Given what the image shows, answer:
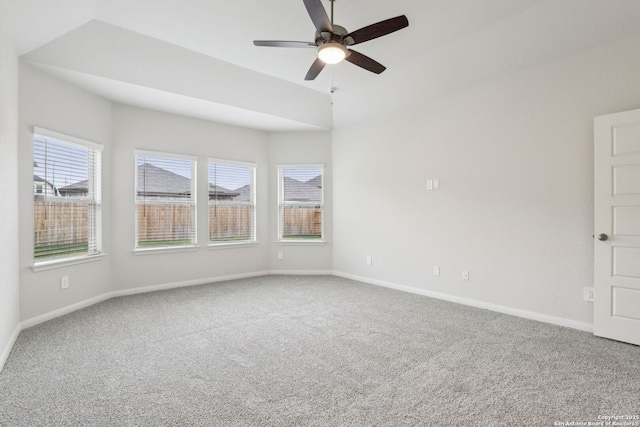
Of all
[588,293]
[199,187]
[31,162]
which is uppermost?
[31,162]

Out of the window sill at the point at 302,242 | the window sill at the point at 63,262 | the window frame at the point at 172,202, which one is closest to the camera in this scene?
the window sill at the point at 63,262

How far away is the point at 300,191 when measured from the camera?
6.12 metres

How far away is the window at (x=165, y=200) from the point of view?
4.86 m

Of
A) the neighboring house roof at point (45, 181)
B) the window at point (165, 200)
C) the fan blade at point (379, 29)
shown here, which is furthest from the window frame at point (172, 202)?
the fan blade at point (379, 29)

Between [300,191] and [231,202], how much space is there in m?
1.27

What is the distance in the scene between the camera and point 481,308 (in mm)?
A: 3990

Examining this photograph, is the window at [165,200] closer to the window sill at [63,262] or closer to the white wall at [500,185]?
the window sill at [63,262]

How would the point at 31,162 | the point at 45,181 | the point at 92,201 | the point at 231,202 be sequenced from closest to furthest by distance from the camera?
1. the point at 31,162
2. the point at 45,181
3. the point at 92,201
4. the point at 231,202

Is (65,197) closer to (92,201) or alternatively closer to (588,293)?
(92,201)

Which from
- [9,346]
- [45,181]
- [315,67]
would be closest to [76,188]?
[45,181]

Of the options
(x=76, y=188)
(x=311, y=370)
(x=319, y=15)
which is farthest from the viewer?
(x=76, y=188)

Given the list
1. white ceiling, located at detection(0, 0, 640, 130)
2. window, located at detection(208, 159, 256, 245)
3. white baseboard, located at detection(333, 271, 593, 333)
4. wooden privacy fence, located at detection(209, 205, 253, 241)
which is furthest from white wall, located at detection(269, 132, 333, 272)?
white ceiling, located at detection(0, 0, 640, 130)

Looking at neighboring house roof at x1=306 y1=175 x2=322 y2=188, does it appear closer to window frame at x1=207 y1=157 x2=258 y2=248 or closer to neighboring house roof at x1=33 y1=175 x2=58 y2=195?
window frame at x1=207 y1=157 x2=258 y2=248

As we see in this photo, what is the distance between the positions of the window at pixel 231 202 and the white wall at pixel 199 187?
123 mm
